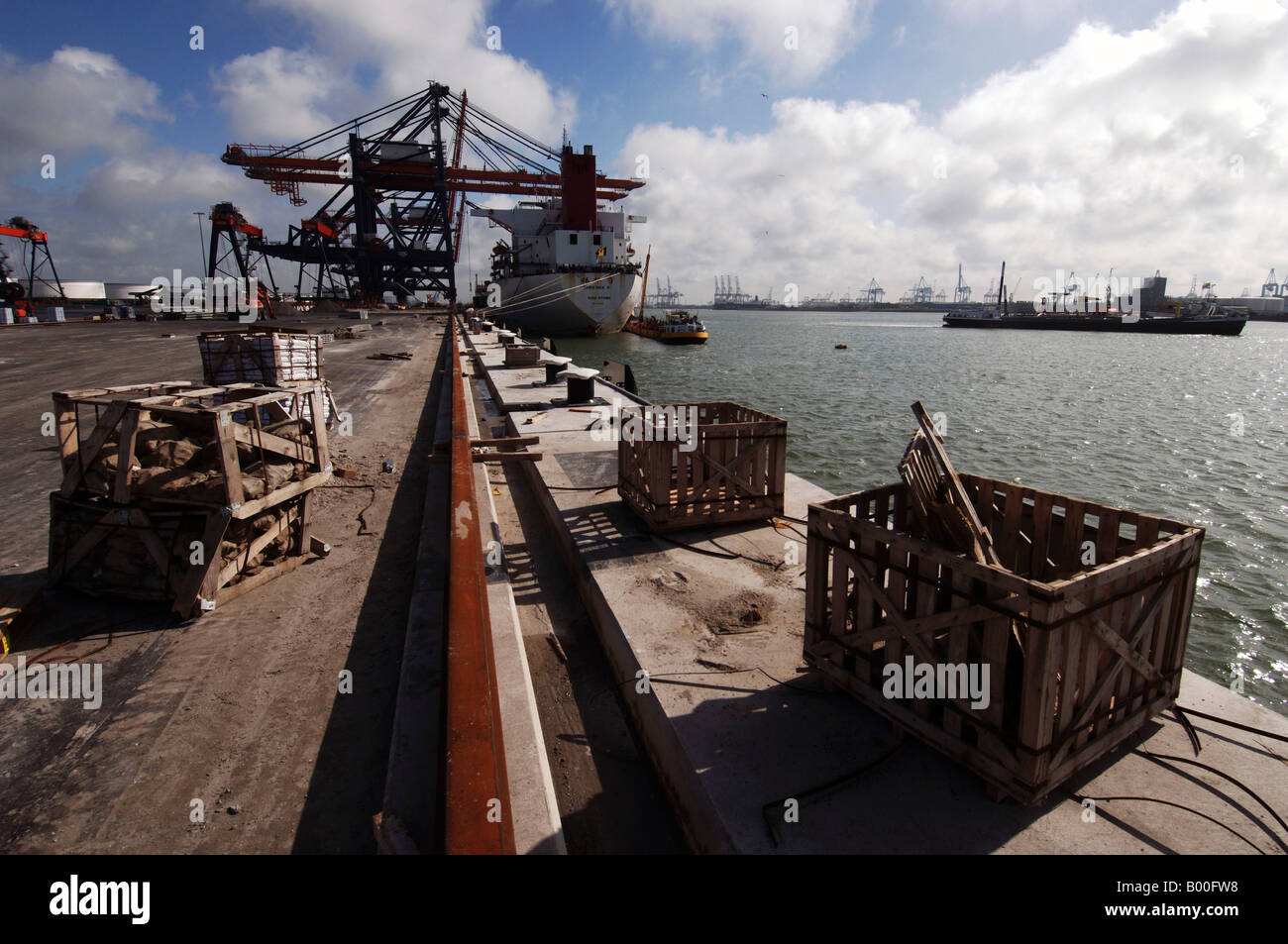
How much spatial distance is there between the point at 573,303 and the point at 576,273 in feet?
9.39

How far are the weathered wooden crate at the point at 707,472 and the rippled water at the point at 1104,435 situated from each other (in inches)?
193

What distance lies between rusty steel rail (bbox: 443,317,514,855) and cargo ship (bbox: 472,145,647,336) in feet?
161

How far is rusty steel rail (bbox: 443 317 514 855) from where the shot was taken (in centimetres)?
240

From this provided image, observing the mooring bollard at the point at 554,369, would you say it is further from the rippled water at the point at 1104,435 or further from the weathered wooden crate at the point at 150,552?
the weathered wooden crate at the point at 150,552

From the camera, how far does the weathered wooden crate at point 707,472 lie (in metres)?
6.25

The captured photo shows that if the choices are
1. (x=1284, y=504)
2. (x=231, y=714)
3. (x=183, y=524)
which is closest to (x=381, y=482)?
(x=183, y=524)

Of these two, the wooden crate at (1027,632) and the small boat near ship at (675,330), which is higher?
the small boat near ship at (675,330)

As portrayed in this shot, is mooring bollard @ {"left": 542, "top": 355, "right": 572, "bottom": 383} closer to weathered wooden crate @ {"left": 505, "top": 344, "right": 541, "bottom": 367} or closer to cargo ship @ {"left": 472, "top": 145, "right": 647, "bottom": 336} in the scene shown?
weathered wooden crate @ {"left": 505, "top": 344, "right": 541, "bottom": 367}

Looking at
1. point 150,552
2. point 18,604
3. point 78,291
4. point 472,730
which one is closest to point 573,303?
point 150,552

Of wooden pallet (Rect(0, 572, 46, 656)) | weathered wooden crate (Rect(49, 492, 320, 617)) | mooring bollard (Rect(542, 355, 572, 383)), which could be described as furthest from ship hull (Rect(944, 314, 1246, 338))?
wooden pallet (Rect(0, 572, 46, 656))

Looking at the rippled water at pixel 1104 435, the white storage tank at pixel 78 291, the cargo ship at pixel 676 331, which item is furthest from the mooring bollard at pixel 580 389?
the white storage tank at pixel 78 291

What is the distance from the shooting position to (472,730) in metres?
2.95

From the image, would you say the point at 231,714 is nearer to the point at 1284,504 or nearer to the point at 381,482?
the point at 381,482

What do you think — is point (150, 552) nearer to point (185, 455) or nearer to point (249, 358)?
point (185, 455)
